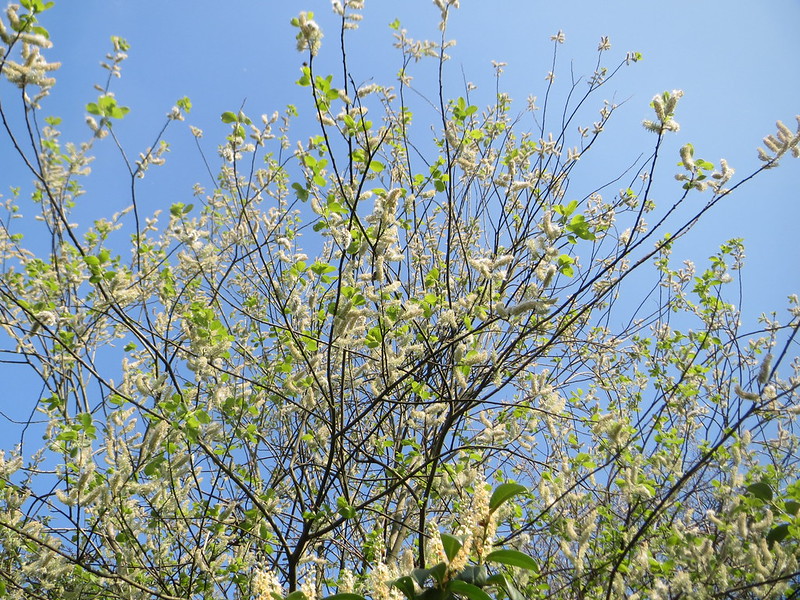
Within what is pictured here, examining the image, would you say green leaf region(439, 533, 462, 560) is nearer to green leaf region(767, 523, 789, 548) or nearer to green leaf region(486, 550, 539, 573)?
green leaf region(486, 550, 539, 573)

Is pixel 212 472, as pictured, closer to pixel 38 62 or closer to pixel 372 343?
pixel 372 343

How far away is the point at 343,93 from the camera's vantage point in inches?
89.2

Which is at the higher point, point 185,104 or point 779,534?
point 185,104

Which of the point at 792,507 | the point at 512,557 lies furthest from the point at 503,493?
the point at 792,507

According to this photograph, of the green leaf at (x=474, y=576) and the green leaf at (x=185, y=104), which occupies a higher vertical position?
the green leaf at (x=185, y=104)

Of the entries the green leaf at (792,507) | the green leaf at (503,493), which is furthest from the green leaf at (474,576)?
the green leaf at (792,507)

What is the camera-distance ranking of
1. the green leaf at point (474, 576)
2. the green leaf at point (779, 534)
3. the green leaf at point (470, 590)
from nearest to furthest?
the green leaf at point (470, 590), the green leaf at point (474, 576), the green leaf at point (779, 534)

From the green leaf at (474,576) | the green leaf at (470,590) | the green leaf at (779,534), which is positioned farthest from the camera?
the green leaf at (779,534)

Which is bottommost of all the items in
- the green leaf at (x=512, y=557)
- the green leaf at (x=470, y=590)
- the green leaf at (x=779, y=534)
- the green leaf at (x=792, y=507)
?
the green leaf at (x=470, y=590)

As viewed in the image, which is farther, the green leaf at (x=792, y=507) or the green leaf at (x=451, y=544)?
the green leaf at (x=792, y=507)

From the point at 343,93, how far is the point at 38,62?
3.50 ft

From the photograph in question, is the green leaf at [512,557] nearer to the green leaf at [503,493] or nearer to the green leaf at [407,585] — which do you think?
the green leaf at [503,493]

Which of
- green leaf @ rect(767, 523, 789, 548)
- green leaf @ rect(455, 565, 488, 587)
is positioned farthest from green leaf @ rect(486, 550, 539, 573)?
green leaf @ rect(767, 523, 789, 548)

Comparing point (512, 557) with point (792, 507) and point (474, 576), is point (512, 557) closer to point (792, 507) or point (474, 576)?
point (474, 576)
